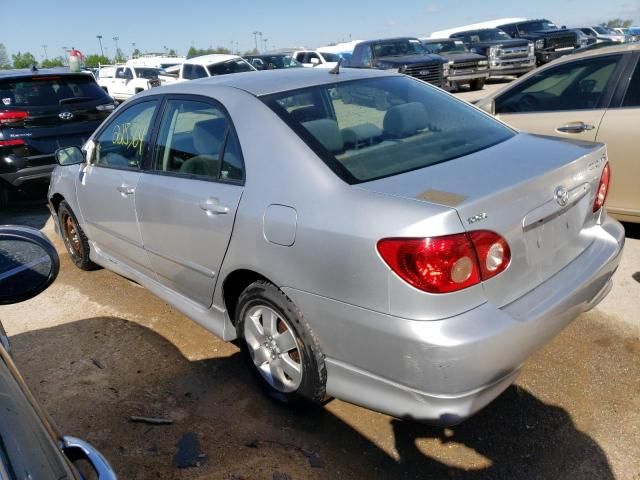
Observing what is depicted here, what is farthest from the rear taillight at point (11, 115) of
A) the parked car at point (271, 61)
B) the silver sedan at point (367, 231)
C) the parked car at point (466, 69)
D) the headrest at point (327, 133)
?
the parked car at point (466, 69)

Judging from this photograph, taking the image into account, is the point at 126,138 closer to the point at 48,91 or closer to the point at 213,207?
the point at 213,207

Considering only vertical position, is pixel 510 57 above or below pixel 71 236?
above

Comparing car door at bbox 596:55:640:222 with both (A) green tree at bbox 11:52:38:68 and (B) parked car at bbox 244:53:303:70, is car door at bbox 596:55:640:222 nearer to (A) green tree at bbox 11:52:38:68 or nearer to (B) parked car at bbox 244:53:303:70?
(B) parked car at bbox 244:53:303:70

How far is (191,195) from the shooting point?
3.09 meters

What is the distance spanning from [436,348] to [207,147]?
1.76 metres

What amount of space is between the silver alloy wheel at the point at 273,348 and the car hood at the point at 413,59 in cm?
1430

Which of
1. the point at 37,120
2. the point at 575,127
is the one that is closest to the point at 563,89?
the point at 575,127

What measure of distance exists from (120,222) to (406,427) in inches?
94.0

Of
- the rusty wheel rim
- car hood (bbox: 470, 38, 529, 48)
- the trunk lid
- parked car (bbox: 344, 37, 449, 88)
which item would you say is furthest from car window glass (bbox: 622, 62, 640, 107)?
car hood (bbox: 470, 38, 529, 48)

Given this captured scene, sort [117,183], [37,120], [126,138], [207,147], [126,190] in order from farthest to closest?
1. [37,120]
2. [126,138]
3. [117,183]
4. [126,190]
5. [207,147]

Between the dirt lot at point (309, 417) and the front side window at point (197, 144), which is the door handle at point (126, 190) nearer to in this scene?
the front side window at point (197, 144)

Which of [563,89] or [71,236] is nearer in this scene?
[563,89]

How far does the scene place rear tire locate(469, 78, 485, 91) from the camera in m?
18.0

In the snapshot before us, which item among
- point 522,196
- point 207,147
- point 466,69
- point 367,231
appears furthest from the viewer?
point 466,69
